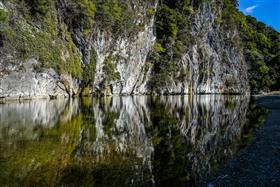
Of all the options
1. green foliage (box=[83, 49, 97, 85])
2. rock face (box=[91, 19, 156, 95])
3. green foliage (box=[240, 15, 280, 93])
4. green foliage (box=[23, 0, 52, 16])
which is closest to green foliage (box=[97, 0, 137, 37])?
rock face (box=[91, 19, 156, 95])

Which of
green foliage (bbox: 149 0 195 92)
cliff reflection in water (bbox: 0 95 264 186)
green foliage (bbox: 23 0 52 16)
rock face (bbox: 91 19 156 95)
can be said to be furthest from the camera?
green foliage (bbox: 149 0 195 92)

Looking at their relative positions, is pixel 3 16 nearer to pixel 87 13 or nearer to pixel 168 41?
pixel 87 13

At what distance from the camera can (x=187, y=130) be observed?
786 inches

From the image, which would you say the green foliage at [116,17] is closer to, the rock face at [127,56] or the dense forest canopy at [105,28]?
the dense forest canopy at [105,28]

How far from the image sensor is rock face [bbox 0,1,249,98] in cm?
4322

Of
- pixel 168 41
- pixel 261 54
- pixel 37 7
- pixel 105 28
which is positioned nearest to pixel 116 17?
pixel 105 28

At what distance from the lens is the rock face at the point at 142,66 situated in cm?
4322

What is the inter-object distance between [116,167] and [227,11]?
324ft

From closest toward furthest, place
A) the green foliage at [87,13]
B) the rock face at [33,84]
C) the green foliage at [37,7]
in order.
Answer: the rock face at [33,84] → the green foliage at [37,7] → the green foliage at [87,13]

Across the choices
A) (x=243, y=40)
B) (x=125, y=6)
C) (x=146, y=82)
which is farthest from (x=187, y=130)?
(x=243, y=40)

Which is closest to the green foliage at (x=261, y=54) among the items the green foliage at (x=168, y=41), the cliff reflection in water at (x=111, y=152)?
the green foliage at (x=168, y=41)

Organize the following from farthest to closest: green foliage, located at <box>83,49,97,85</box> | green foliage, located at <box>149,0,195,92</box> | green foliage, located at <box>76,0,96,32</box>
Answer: green foliage, located at <box>149,0,195,92</box>
green foliage, located at <box>83,49,97,85</box>
green foliage, located at <box>76,0,96,32</box>

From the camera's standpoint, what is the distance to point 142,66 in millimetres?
73062

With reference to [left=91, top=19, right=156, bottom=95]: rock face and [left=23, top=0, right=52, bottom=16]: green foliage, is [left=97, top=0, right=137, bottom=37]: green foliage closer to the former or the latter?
[left=91, top=19, right=156, bottom=95]: rock face
